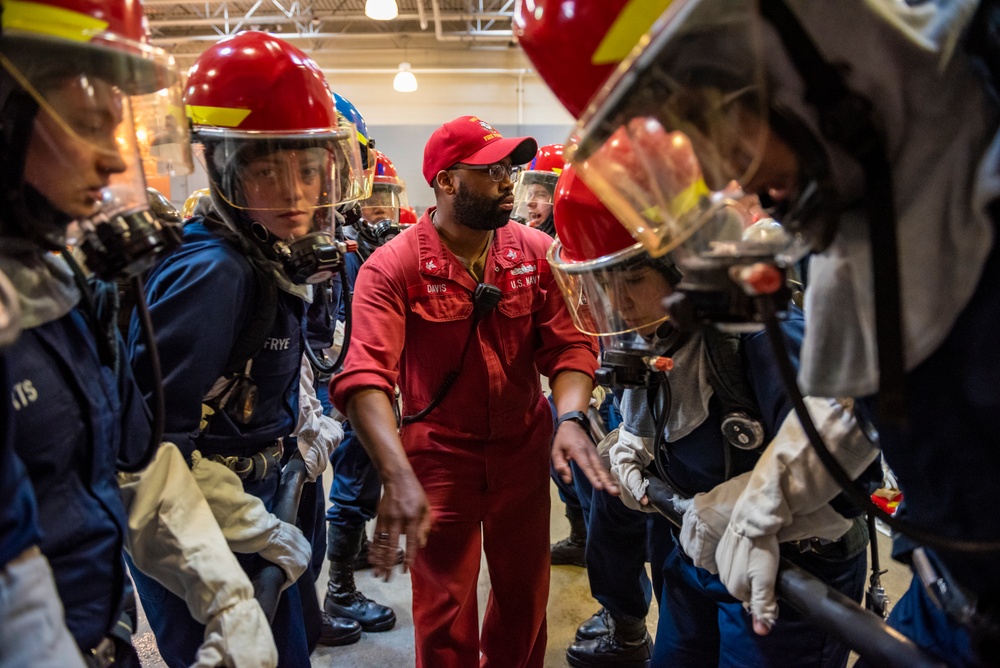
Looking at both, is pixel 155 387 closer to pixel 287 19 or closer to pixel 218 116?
pixel 218 116

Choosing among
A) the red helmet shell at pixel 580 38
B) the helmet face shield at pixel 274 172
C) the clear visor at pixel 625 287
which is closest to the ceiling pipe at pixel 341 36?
the helmet face shield at pixel 274 172

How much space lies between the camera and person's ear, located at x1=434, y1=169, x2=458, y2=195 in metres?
2.62

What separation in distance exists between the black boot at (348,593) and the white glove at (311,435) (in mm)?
934

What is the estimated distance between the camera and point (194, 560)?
149cm

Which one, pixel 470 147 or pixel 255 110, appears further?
pixel 470 147

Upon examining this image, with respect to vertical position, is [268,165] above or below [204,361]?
above

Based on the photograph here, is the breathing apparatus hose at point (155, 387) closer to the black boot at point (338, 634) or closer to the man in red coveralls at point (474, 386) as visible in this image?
the man in red coveralls at point (474, 386)

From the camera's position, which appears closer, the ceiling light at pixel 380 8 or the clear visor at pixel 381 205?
the clear visor at pixel 381 205

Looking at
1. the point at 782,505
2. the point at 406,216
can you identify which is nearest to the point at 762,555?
the point at 782,505

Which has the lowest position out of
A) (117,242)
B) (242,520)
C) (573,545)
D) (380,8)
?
(573,545)

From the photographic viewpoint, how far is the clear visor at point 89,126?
1.10 meters

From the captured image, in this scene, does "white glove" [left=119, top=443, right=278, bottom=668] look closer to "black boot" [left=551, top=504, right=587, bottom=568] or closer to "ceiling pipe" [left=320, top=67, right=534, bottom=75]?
"black boot" [left=551, top=504, right=587, bottom=568]

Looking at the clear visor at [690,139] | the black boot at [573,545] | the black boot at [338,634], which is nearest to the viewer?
the clear visor at [690,139]

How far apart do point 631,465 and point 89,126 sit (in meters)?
1.56
